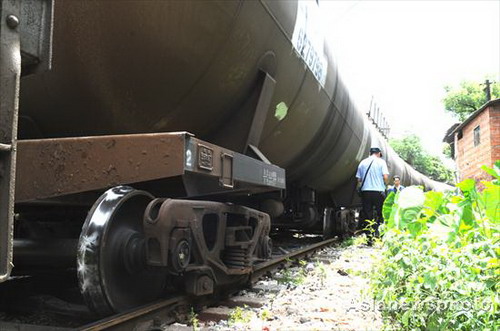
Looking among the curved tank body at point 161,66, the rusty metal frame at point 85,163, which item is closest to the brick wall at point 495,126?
the curved tank body at point 161,66

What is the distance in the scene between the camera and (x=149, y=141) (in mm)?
2367

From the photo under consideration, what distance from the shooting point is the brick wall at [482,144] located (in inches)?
675

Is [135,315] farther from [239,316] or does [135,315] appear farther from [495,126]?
[495,126]

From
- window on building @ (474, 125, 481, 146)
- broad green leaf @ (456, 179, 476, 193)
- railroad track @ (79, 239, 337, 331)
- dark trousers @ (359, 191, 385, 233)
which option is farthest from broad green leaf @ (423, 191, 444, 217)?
window on building @ (474, 125, 481, 146)

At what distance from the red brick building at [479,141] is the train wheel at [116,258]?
16.7 meters

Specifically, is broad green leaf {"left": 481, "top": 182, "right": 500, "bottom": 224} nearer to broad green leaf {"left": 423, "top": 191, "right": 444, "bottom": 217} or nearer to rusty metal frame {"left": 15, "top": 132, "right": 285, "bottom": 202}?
broad green leaf {"left": 423, "top": 191, "right": 444, "bottom": 217}

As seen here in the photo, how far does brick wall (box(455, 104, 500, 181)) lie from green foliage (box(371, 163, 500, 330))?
50.5 feet

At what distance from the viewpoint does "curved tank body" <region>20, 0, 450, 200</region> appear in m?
2.54

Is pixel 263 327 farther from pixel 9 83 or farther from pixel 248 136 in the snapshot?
pixel 9 83

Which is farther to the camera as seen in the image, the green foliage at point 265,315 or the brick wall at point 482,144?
the brick wall at point 482,144

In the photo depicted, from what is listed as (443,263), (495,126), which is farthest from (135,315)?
(495,126)

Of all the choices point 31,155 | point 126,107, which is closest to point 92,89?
point 126,107

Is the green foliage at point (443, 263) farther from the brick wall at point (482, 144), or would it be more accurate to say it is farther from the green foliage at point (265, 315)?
the brick wall at point (482, 144)

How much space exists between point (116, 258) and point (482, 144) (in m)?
18.8
